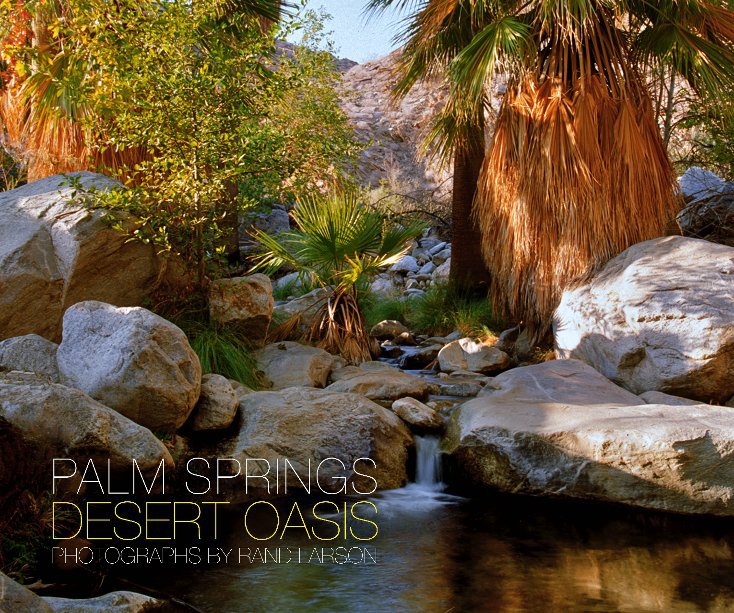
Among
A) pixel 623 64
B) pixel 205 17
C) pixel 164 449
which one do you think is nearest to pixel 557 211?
pixel 623 64

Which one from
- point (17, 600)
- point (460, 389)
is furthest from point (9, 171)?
point (17, 600)

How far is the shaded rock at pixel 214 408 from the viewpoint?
5902 mm

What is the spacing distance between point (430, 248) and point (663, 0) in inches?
379

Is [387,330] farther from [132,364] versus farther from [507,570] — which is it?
[507,570]

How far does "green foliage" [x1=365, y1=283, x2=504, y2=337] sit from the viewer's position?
1027 cm

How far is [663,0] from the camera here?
8180 millimetres

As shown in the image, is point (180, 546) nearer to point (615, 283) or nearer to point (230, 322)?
point (230, 322)

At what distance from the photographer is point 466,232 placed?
11.2 m

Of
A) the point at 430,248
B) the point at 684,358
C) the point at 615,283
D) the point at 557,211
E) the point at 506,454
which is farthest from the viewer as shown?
the point at 430,248

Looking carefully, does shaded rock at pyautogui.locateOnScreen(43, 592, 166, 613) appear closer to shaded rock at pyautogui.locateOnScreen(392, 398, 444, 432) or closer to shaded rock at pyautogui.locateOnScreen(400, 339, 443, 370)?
shaded rock at pyautogui.locateOnScreen(392, 398, 444, 432)

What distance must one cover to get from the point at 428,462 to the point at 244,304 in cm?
279

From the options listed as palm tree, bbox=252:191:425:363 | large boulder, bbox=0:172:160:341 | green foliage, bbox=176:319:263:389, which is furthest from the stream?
large boulder, bbox=0:172:160:341

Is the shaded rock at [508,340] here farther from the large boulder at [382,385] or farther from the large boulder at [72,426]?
the large boulder at [72,426]

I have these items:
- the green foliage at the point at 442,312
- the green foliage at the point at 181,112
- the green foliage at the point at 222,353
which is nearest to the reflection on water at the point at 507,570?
the green foliage at the point at 222,353
